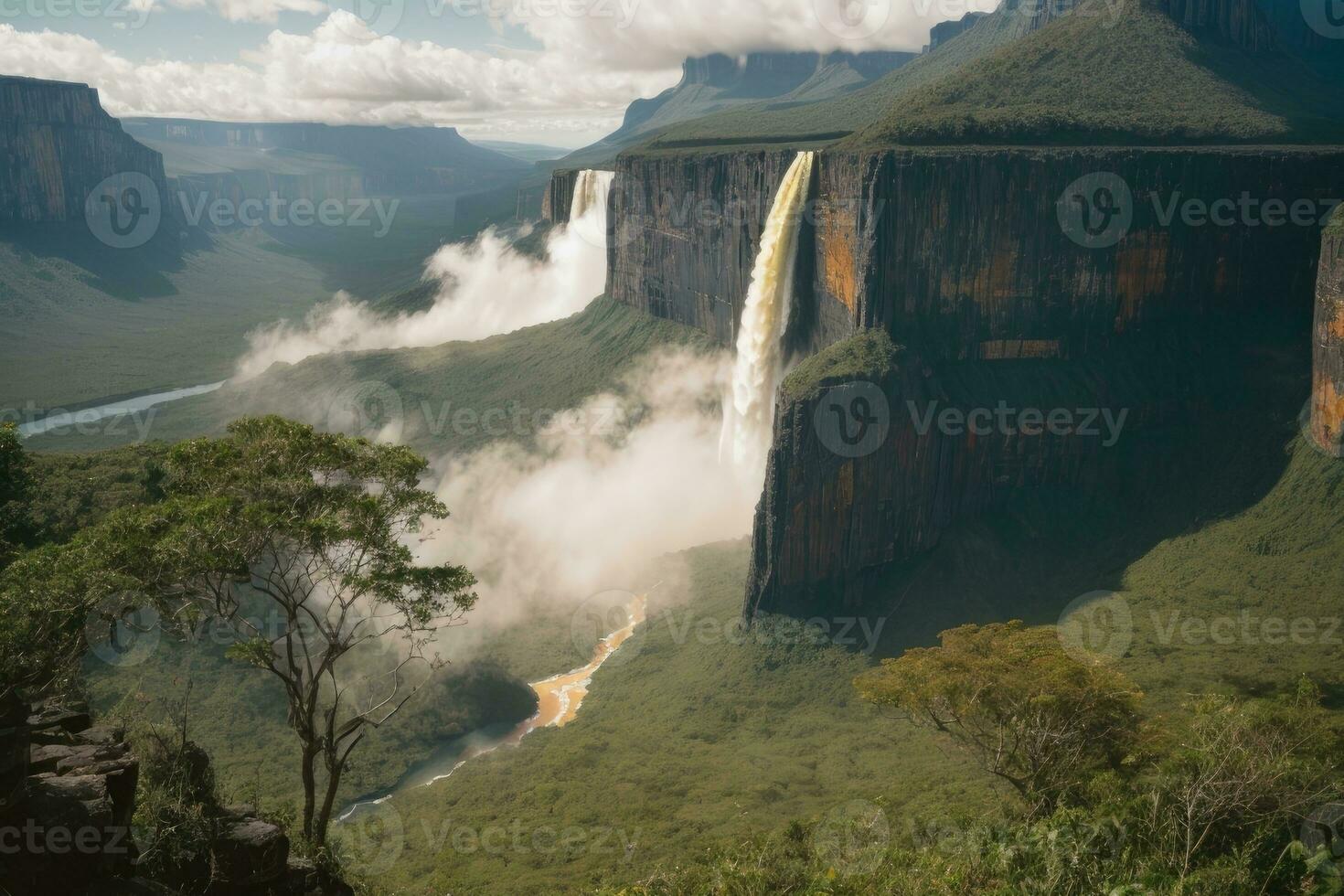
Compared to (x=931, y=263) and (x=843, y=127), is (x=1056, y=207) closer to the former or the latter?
(x=931, y=263)

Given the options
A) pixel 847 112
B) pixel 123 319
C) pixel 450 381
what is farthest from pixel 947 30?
pixel 123 319

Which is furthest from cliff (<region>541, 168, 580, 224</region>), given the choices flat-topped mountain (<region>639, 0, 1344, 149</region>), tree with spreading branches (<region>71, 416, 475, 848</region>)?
tree with spreading branches (<region>71, 416, 475, 848</region>)

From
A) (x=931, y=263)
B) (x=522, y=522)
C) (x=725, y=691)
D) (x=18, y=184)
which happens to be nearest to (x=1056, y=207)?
(x=931, y=263)

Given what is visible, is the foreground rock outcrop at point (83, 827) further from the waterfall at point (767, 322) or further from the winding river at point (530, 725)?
the waterfall at point (767, 322)

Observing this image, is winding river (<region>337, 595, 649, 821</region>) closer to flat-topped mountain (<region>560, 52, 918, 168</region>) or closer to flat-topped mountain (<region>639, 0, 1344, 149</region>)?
flat-topped mountain (<region>639, 0, 1344, 149</region>)

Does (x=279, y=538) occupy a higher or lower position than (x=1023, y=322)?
lower

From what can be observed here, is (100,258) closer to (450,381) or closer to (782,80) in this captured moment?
(450,381)

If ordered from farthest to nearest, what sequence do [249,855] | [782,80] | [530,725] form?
[782,80]
[530,725]
[249,855]
